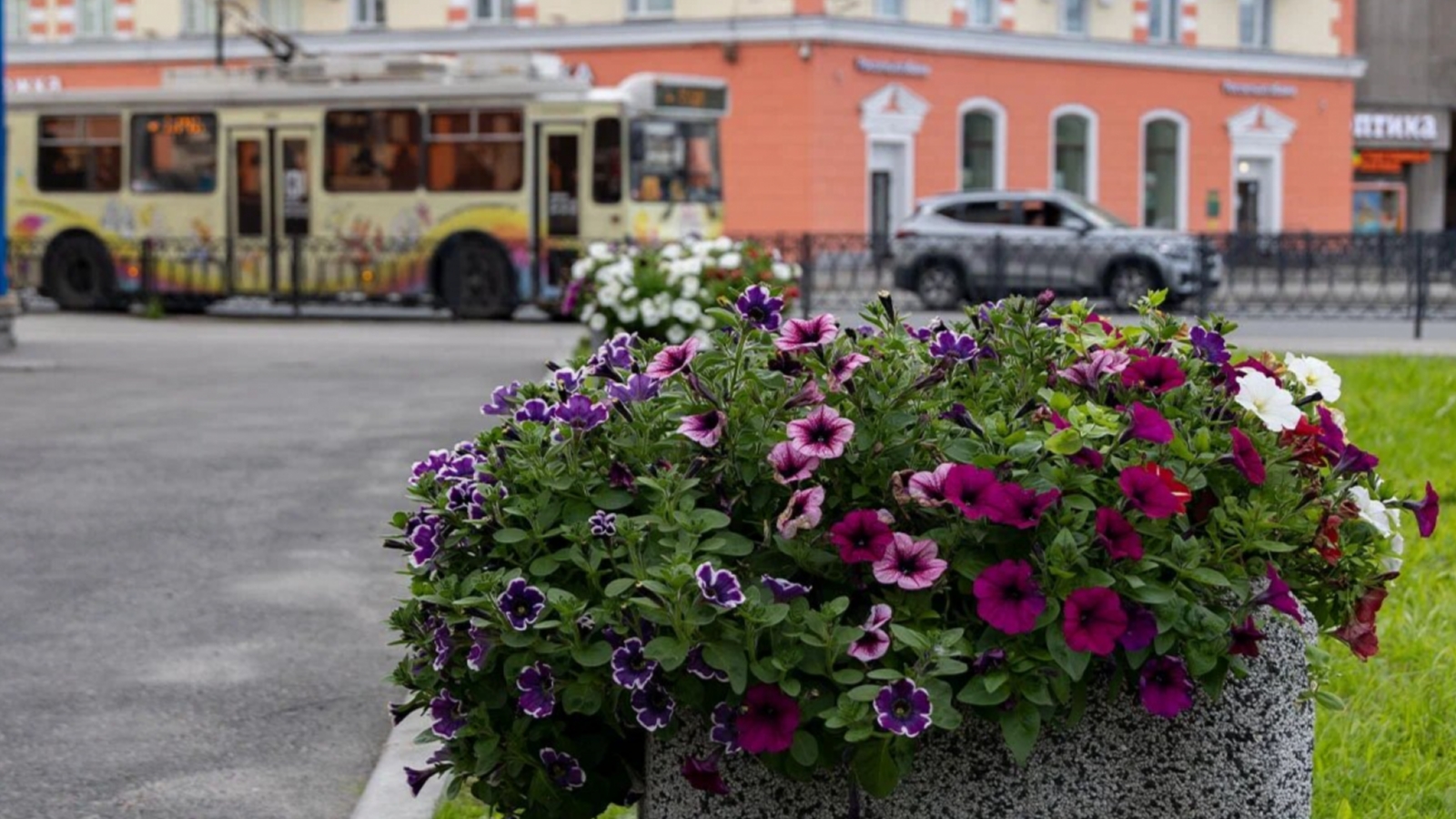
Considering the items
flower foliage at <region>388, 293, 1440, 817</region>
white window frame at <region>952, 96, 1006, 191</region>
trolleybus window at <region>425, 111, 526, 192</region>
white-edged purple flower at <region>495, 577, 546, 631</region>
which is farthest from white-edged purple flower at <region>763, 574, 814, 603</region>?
Result: white window frame at <region>952, 96, 1006, 191</region>

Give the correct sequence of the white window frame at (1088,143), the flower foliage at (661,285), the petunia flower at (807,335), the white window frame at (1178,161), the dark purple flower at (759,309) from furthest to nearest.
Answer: the white window frame at (1178,161) → the white window frame at (1088,143) → the flower foliage at (661,285) → the dark purple flower at (759,309) → the petunia flower at (807,335)

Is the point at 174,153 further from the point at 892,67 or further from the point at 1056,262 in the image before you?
the point at 892,67

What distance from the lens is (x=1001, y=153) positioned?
44156mm

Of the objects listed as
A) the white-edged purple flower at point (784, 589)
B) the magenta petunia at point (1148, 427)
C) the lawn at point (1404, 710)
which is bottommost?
the lawn at point (1404, 710)

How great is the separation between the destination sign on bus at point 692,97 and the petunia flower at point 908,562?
23305mm

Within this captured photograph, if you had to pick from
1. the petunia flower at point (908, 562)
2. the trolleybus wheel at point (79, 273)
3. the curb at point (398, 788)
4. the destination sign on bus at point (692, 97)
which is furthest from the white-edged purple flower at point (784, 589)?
the trolleybus wheel at point (79, 273)

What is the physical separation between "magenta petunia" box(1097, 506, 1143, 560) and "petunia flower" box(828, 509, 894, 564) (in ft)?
1.07

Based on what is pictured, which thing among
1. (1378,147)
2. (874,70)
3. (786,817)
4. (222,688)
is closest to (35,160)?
(874,70)

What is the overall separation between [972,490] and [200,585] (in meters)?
5.05

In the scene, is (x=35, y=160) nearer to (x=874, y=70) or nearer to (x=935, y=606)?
(x=874, y=70)

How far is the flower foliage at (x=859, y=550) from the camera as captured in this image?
346 centimetres

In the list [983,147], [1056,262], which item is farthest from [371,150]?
[983,147]

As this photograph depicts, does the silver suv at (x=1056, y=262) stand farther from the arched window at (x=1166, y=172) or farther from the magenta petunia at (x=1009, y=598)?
the magenta petunia at (x=1009, y=598)

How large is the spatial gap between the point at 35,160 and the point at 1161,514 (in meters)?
27.8
